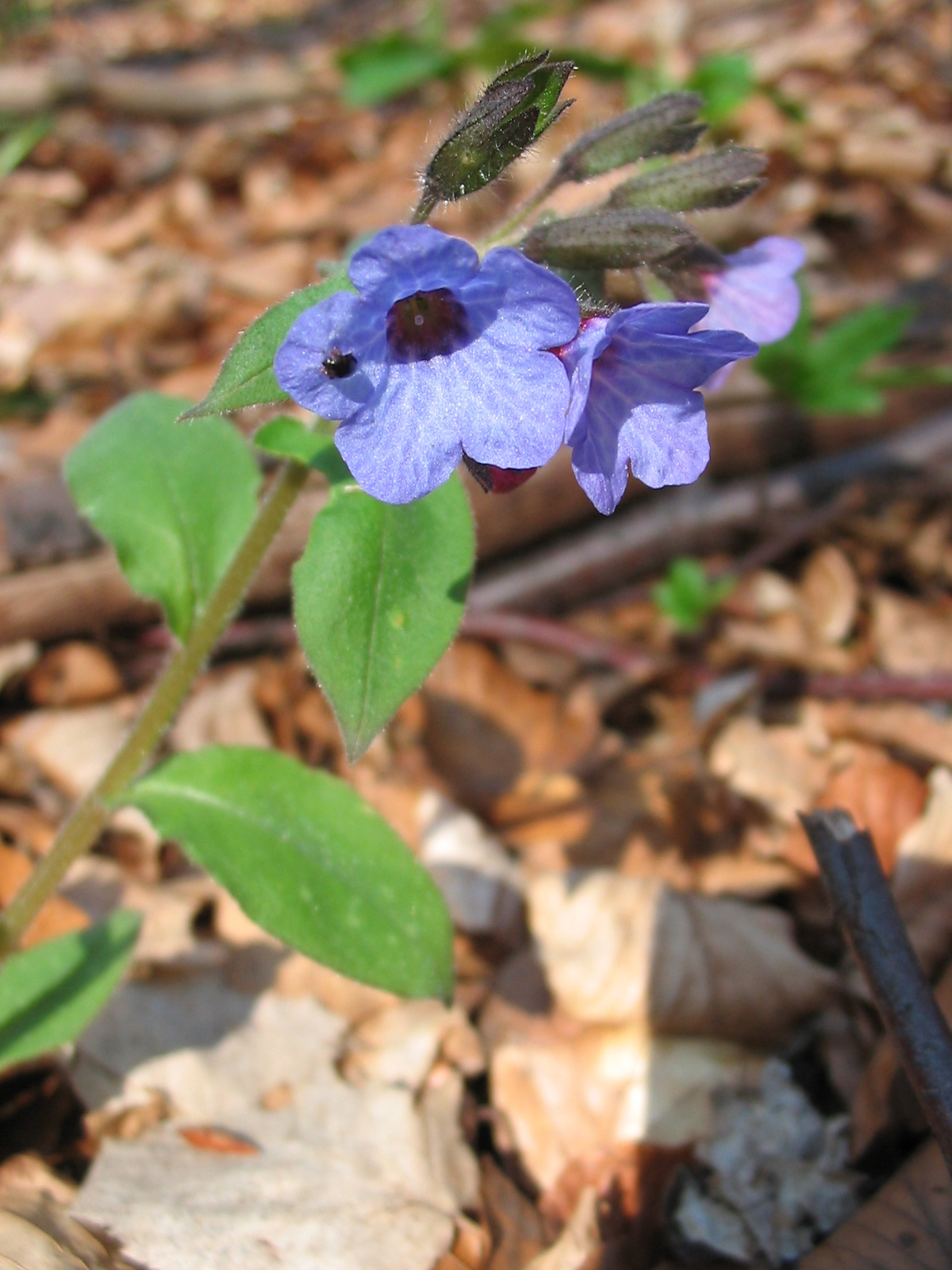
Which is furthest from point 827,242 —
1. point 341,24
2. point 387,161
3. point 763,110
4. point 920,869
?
point 341,24

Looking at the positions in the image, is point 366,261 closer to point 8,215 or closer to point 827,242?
point 827,242

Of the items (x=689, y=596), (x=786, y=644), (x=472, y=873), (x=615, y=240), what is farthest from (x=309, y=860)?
(x=786, y=644)

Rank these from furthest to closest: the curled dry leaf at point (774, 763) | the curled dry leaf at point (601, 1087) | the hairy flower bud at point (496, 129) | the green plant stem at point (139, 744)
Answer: the curled dry leaf at point (774, 763) < the curled dry leaf at point (601, 1087) < the green plant stem at point (139, 744) < the hairy flower bud at point (496, 129)

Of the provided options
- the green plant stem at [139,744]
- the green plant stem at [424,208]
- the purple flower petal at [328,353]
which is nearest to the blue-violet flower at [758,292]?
the green plant stem at [424,208]

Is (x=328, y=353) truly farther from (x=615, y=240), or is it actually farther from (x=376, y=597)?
(x=615, y=240)

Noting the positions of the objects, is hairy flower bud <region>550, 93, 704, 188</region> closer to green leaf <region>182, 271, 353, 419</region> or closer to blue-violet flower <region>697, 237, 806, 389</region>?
→ blue-violet flower <region>697, 237, 806, 389</region>

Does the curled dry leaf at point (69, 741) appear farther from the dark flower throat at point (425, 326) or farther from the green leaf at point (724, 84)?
the green leaf at point (724, 84)

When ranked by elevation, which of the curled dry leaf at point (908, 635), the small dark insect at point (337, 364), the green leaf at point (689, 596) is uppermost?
the small dark insect at point (337, 364)
